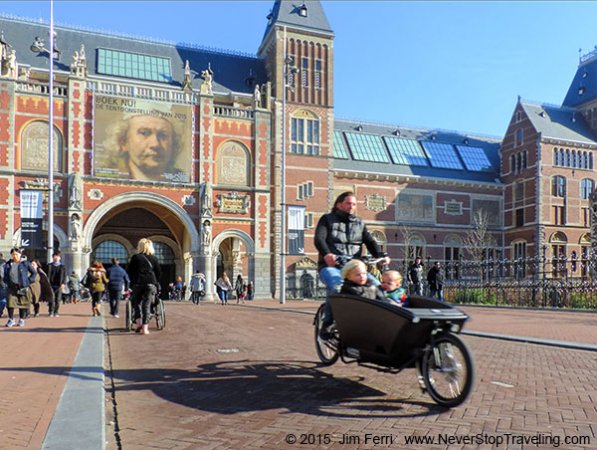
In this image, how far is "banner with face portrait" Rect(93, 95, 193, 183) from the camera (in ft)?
100

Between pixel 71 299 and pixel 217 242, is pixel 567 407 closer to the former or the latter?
pixel 71 299

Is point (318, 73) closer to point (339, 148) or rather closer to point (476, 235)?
point (339, 148)

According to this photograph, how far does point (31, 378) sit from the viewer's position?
5.70 metres

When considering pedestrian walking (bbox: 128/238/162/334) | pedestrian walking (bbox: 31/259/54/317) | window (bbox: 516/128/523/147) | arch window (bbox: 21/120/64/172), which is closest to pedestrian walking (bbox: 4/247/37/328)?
pedestrian walking (bbox: 31/259/54/317)

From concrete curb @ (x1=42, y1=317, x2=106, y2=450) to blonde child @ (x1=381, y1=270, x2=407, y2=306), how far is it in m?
2.65

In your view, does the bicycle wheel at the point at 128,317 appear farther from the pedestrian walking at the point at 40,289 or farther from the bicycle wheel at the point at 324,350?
the bicycle wheel at the point at 324,350

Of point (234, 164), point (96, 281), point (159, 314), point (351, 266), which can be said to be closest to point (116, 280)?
point (96, 281)

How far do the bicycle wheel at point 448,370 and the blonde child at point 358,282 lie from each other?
0.76 m

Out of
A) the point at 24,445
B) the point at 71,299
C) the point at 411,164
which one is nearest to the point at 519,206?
the point at 411,164

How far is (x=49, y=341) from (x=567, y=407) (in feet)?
25.0

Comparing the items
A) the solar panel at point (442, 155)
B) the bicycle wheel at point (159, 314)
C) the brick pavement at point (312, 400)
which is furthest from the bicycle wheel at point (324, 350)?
the solar panel at point (442, 155)

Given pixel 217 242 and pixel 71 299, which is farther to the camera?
pixel 217 242

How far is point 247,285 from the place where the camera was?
1314 inches

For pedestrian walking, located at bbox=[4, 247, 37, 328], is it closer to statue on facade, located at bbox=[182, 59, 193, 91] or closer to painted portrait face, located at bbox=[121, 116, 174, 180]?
painted portrait face, located at bbox=[121, 116, 174, 180]
